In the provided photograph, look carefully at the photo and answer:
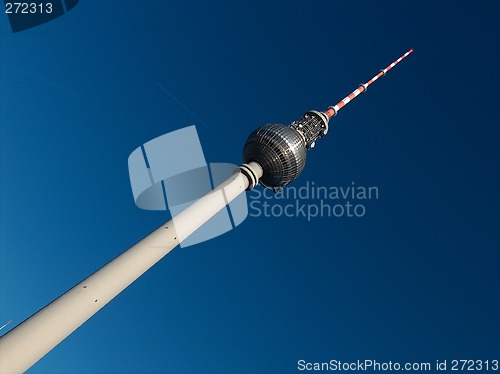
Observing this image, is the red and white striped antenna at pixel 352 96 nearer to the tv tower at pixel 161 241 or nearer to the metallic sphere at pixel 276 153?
the tv tower at pixel 161 241

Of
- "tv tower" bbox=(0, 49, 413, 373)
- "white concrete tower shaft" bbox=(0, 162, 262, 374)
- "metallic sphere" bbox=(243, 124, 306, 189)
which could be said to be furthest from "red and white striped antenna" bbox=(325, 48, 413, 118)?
"white concrete tower shaft" bbox=(0, 162, 262, 374)

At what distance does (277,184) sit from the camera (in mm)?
51031

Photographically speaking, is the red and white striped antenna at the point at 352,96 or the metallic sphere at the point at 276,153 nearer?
the metallic sphere at the point at 276,153

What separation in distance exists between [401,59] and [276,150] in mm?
34992

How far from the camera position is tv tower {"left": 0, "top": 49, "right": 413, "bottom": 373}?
47.6 ft

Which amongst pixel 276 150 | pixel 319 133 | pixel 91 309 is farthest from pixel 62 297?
pixel 319 133

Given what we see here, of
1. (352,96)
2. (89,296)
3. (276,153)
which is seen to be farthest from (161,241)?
(352,96)

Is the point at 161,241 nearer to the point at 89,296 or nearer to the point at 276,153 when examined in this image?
the point at 89,296

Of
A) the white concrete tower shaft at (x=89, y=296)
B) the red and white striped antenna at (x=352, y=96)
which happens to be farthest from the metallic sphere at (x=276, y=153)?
the white concrete tower shaft at (x=89, y=296)

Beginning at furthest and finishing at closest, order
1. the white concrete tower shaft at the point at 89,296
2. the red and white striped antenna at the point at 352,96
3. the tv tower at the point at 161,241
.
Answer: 1. the red and white striped antenna at the point at 352,96
2. the tv tower at the point at 161,241
3. the white concrete tower shaft at the point at 89,296

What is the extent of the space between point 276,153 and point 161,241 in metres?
26.5

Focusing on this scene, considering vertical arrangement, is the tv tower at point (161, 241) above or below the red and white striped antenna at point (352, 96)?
below

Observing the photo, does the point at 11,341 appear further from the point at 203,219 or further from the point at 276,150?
the point at 276,150

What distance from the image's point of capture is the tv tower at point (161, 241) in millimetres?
14495
